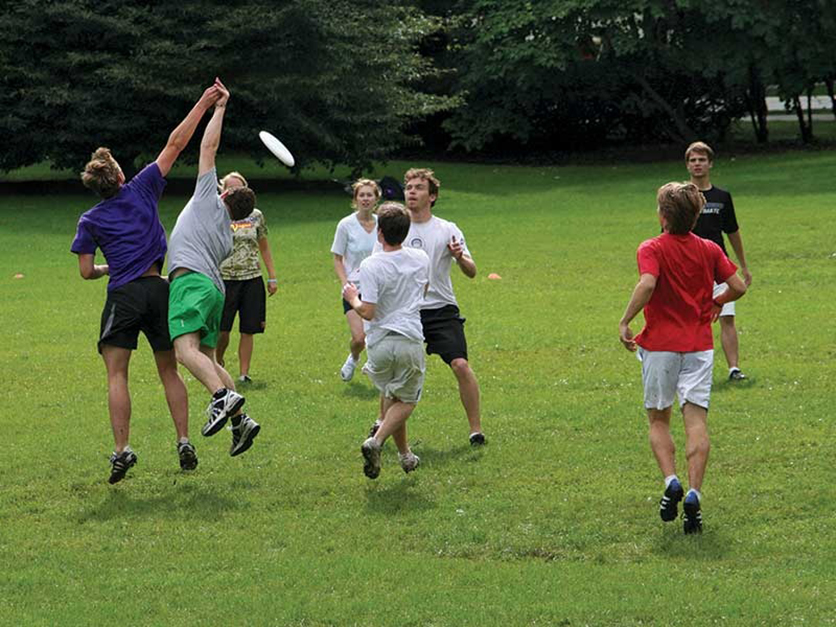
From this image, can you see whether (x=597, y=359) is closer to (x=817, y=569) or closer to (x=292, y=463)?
(x=292, y=463)


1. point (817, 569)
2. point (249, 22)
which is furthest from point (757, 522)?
point (249, 22)

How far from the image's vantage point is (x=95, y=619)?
250 inches

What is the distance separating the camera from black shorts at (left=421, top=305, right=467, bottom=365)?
32.3 feet

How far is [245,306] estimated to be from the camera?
12492 mm

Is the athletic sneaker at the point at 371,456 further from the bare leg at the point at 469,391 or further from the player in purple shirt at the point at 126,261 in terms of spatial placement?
the bare leg at the point at 469,391

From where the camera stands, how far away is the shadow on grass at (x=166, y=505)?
26.9 feet

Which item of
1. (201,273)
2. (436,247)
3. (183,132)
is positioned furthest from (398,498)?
(183,132)

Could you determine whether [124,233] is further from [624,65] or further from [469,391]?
[624,65]

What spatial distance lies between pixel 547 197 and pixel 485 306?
14267 mm

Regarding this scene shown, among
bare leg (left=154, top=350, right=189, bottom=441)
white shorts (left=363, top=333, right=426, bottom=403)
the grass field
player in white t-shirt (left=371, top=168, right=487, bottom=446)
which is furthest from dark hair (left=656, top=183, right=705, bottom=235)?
bare leg (left=154, top=350, right=189, bottom=441)

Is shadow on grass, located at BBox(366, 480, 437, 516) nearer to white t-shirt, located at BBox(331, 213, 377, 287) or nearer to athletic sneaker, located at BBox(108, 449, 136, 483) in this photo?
athletic sneaker, located at BBox(108, 449, 136, 483)

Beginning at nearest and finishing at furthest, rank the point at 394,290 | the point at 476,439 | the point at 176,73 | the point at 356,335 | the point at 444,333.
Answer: the point at 394,290 < the point at 476,439 < the point at 444,333 < the point at 356,335 < the point at 176,73

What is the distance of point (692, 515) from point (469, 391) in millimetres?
2678

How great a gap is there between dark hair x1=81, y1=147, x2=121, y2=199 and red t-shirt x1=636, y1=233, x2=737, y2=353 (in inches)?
128
